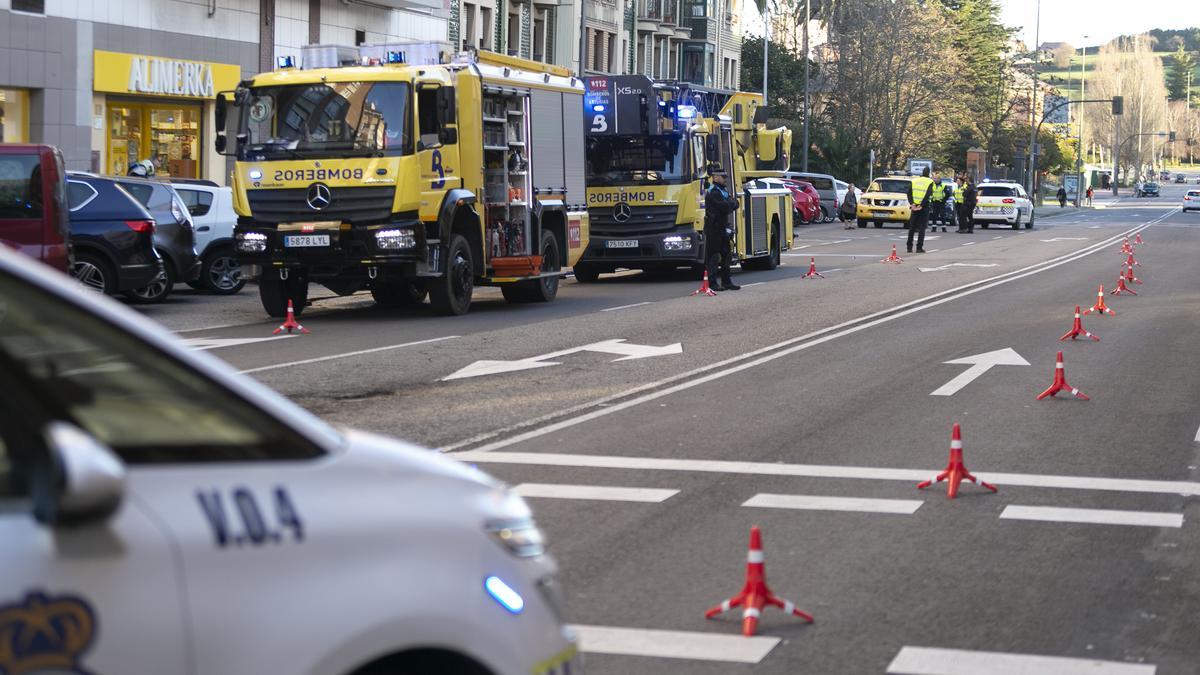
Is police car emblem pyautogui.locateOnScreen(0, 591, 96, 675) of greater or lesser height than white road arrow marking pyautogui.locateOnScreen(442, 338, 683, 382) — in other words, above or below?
above

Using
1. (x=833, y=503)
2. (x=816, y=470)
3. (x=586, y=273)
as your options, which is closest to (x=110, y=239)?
(x=586, y=273)

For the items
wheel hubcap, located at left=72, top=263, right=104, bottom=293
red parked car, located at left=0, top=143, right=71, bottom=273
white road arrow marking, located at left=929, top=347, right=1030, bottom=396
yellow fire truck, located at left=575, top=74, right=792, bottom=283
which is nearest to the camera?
white road arrow marking, located at left=929, top=347, right=1030, bottom=396

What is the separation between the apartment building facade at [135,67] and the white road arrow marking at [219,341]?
501 inches

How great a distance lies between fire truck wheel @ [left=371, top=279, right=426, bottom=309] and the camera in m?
22.2

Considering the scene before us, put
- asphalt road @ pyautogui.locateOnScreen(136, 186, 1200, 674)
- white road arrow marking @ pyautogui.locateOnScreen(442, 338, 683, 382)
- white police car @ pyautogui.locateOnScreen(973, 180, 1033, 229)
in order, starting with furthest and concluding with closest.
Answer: white police car @ pyautogui.locateOnScreen(973, 180, 1033, 229) < white road arrow marking @ pyautogui.locateOnScreen(442, 338, 683, 382) < asphalt road @ pyautogui.locateOnScreen(136, 186, 1200, 674)

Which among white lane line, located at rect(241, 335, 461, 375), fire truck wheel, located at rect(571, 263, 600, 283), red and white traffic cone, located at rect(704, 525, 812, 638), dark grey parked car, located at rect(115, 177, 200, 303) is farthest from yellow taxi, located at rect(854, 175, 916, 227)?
red and white traffic cone, located at rect(704, 525, 812, 638)

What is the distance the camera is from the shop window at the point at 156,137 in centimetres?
3088

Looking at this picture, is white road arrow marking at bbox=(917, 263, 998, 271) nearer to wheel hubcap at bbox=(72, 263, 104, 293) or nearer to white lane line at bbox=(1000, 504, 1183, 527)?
wheel hubcap at bbox=(72, 263, 104, 293)

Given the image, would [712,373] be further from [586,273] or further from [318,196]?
[586,273]

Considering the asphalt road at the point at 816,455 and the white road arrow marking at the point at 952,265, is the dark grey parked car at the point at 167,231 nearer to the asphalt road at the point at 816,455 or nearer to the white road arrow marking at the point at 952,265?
the asphalt road at the point at 816,455

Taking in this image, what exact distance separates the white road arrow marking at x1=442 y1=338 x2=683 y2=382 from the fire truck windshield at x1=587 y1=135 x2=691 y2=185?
1062 centimetres

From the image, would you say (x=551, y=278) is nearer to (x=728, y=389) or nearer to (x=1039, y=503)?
(x=728, y=389)

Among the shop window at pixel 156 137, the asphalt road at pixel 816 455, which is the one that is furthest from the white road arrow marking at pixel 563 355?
the shop window at pixel 156 137

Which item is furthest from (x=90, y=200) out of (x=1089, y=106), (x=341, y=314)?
(x=1089, y=106)
